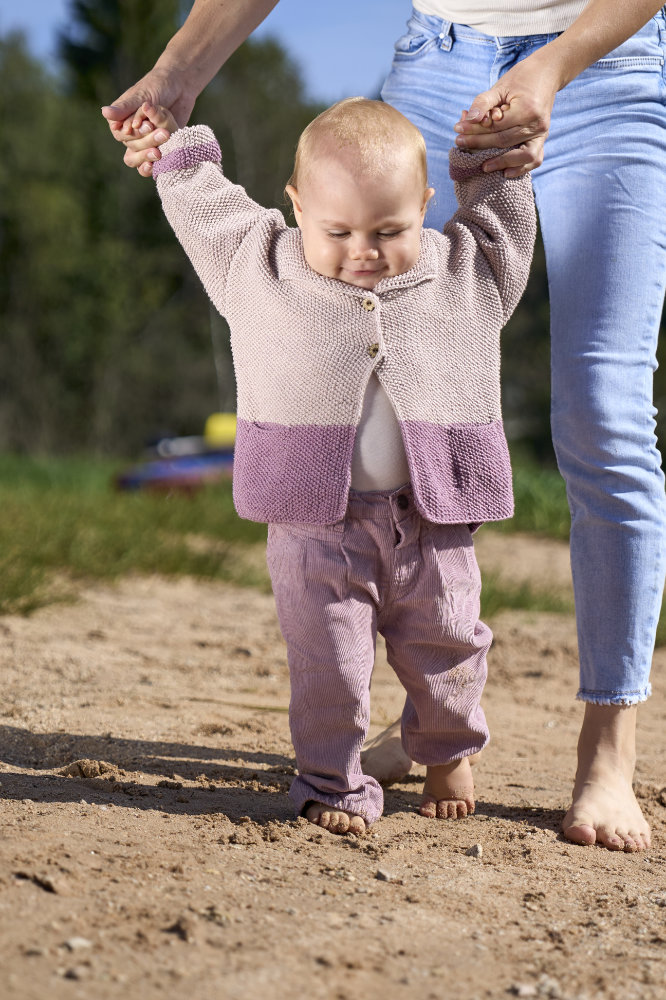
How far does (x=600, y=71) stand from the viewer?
228 centimetres

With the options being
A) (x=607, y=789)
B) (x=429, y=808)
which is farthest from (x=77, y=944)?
(x=607, y=789)

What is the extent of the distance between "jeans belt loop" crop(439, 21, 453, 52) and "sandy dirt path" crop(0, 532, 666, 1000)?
163cm

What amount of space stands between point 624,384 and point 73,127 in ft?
81.3

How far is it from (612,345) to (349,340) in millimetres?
597

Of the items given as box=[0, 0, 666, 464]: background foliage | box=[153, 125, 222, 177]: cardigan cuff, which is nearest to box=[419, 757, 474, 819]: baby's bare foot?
box=[153, 125, 222, 177]: cardigan cuff

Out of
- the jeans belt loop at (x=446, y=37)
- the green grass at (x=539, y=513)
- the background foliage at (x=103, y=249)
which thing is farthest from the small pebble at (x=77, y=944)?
the background foliage at (x=103, y=249)

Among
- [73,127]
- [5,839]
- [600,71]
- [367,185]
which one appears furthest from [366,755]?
[73,127]

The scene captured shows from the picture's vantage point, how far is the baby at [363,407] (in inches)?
77.8

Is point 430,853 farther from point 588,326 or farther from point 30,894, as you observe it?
point 588,326

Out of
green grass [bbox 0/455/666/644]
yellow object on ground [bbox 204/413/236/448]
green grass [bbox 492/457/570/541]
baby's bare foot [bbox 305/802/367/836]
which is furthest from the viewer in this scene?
yellow object on ground [bbox 204/413/236/448]

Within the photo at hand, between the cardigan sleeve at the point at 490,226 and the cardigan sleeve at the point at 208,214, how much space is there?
1.14ft

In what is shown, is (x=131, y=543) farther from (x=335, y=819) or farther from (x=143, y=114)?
(x=335, y=819)

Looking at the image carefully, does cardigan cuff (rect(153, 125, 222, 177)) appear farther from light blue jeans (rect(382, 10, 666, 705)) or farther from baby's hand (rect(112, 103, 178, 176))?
light blue jeans (rect(382, 10, 666, 705))

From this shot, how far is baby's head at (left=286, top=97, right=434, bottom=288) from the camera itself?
6.34 feet
